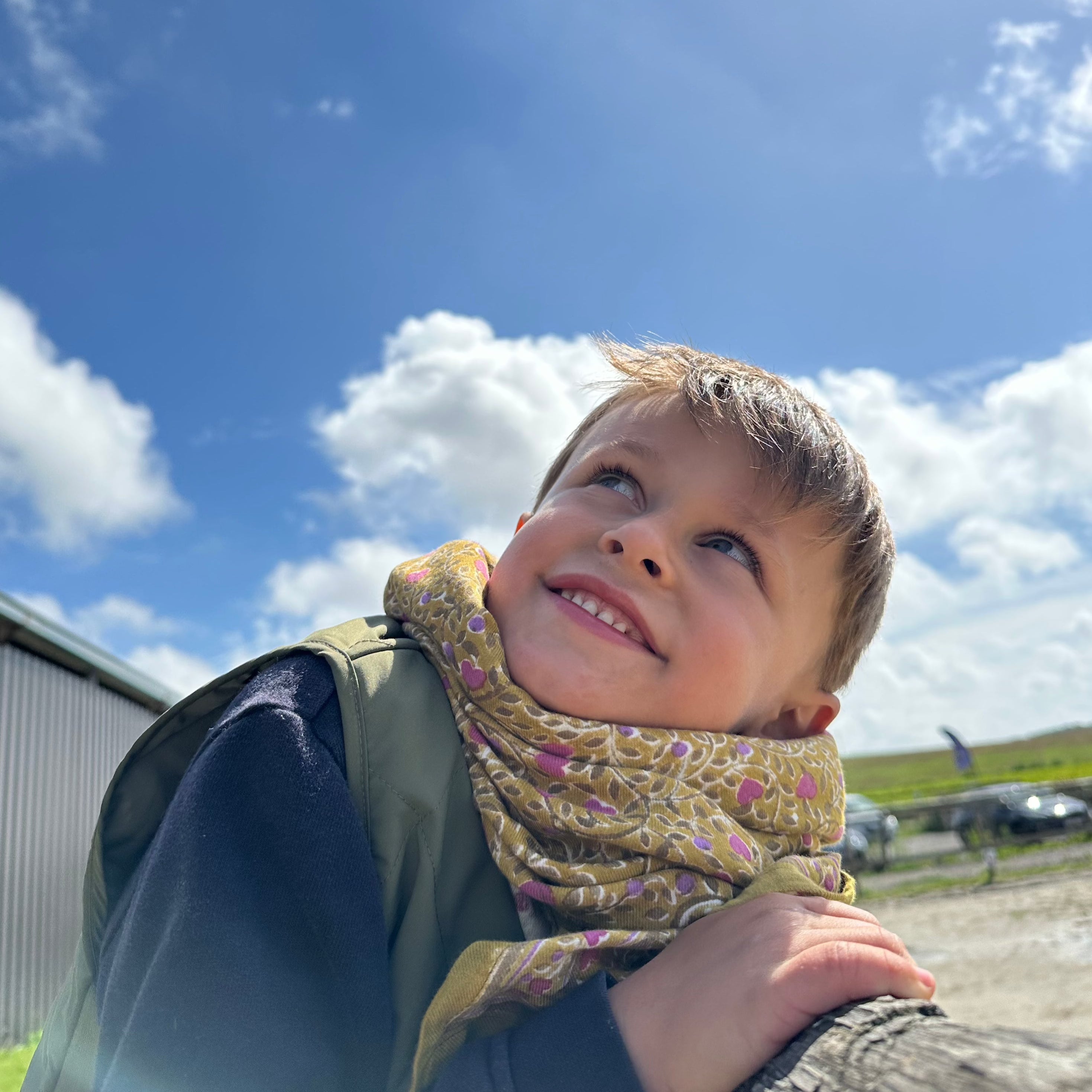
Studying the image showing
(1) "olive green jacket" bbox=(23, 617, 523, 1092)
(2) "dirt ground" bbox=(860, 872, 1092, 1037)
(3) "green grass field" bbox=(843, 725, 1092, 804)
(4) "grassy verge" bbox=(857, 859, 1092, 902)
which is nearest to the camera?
(1) "olive green jacket" bbox=(23, 617, 523, 1092)

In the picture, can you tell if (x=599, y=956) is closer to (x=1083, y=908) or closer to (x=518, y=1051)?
(x=518, y=1051)

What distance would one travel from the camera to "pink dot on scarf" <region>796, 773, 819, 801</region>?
157cm

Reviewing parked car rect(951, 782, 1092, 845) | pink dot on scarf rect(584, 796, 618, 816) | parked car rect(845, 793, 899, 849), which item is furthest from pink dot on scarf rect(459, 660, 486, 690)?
parked car rect(951, 782, 1092, 845)

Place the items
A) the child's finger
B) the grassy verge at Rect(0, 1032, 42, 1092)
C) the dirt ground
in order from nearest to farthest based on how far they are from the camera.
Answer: the child's finger
the grassy verge at Rect(0, 1032, 42, 1092)
the dirt ground

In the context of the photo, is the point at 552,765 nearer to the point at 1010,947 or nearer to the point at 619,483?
the point at 619,483

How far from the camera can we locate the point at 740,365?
6.77 feet

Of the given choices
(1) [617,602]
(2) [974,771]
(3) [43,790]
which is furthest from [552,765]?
(2) [974,771]

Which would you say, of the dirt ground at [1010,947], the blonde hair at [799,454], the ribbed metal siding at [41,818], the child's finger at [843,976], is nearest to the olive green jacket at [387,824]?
the child's finger at [843,976]

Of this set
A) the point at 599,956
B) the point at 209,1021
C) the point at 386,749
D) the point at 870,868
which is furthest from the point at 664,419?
the point at 870,868

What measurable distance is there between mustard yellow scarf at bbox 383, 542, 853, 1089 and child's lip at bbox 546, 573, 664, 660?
0.47 ft

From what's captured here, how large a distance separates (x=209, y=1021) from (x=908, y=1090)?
33.2 inches

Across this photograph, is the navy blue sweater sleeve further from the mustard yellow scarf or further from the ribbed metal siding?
the ribbed metal siding

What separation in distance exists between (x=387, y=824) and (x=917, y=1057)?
0.80 meters

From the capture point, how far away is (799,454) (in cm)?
176
